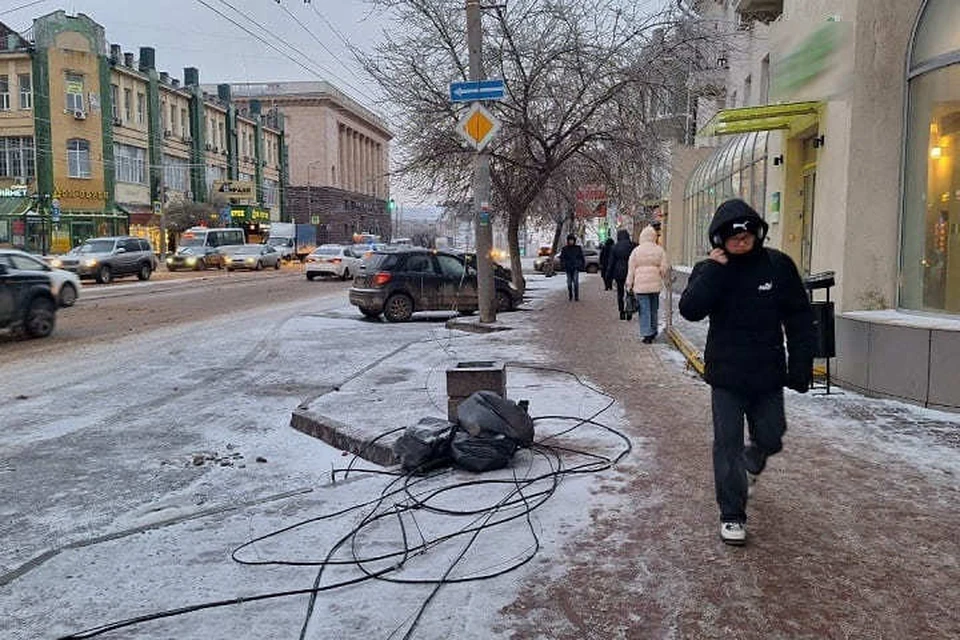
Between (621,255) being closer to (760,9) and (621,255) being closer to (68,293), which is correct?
(760,9)

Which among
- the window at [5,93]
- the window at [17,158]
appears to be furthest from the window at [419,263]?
the window at [5,93]

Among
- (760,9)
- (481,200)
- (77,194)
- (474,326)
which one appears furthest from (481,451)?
(77,194)

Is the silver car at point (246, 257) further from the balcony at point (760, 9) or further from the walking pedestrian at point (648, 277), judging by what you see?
the walking pedestrian at point (648, 277)

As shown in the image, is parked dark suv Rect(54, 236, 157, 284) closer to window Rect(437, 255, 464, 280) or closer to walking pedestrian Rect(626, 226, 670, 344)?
window Rect(437, 255, 464, 280)

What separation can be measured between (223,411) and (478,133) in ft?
22.7

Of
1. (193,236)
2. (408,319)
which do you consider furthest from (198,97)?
(408,319)

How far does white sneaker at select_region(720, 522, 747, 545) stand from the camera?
437cm

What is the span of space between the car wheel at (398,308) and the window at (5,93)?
4567 cm

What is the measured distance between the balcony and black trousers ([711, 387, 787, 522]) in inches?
487

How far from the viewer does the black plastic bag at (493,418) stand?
589cm

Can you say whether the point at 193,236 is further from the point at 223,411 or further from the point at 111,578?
the point at 111,578

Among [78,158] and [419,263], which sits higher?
[78,158]

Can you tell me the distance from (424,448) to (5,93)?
56576mm

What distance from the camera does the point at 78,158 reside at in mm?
52969
